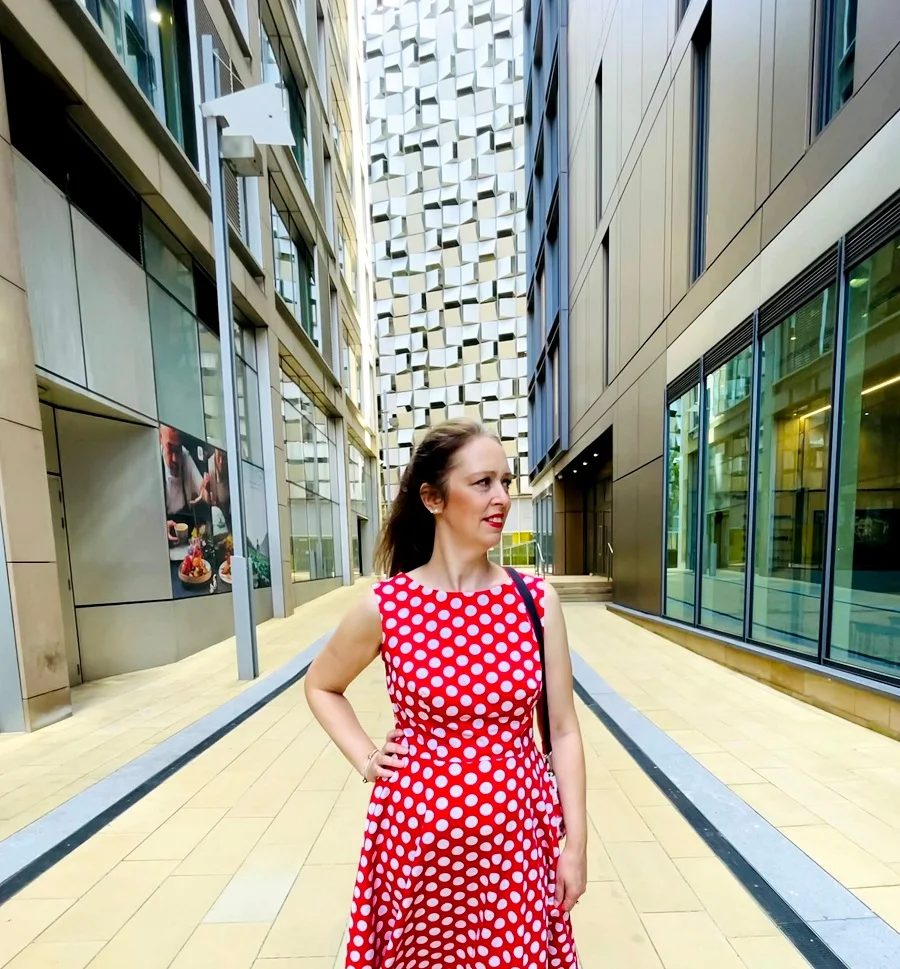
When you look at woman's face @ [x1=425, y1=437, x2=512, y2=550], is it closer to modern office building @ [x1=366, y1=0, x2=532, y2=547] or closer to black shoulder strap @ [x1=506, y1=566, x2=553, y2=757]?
black shoulder strap @ [x1=506, y1=566, x2=553, y2=757]

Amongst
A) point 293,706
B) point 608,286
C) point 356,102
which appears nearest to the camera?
point 293,706

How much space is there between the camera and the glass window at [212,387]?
8.13m

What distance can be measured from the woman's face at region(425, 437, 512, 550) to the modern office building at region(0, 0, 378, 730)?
4458mm

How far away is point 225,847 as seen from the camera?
267 centimetres

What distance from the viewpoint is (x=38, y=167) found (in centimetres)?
505

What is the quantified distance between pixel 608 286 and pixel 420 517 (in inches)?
478

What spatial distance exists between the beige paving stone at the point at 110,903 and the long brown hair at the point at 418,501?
2126 mm

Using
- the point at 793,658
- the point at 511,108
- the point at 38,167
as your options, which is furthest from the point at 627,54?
the point at 511,108

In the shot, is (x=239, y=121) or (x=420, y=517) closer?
(x=420, y=517)

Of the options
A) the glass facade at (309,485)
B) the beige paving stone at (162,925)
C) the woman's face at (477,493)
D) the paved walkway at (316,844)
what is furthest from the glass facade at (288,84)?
the beige paving stone at (162,925)

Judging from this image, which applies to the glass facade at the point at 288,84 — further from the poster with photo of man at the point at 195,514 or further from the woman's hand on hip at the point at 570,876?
the woman's hand on hip at the point at 570,876

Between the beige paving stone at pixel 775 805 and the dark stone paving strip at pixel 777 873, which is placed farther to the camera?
the beige paving stone at pixel 775 805

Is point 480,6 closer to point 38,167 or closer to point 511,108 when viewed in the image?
point 511,108

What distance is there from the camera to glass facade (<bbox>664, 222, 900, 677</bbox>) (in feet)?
14.0
